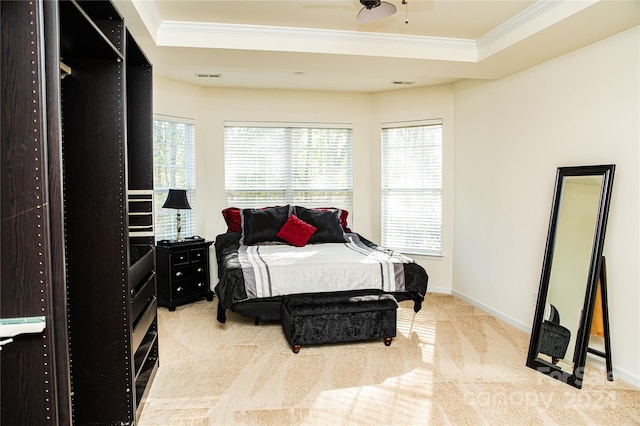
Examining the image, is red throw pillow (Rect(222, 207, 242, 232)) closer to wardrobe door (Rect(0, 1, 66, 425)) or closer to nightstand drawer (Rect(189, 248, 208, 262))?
nightstand drawer (Rect(189, 248, 208, 262))

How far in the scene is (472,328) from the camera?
170 inches

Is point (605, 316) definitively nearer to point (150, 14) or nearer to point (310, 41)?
point (310, 41)

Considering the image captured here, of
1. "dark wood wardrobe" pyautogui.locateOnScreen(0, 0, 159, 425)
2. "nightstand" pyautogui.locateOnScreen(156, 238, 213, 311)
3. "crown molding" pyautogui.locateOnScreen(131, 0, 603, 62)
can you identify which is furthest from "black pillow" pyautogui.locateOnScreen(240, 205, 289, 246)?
"crown molding" pyautogui.locateOnScreen(131, 0, 603, 62)

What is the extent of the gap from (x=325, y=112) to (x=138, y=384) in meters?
4.21

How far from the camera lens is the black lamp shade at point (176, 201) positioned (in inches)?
196

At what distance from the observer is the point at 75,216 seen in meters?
2.34

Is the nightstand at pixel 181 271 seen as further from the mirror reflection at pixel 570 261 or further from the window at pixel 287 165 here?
the mirror reflection at pixel 570 261

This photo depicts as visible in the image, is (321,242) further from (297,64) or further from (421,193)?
(297,64)

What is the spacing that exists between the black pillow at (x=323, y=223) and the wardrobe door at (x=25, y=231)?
373 centimetres

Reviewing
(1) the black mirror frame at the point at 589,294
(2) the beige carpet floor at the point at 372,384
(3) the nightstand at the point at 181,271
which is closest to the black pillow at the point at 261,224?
(3) the nightstand at the point at 181,271

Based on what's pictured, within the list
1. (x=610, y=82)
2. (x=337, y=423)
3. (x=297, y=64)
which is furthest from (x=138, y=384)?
(x=610, y=82)

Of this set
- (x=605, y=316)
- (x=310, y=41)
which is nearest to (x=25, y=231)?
(x=310, y=41)

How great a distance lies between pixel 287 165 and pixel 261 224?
111 centimetres

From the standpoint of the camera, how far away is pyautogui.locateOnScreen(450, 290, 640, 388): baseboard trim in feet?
10.2
